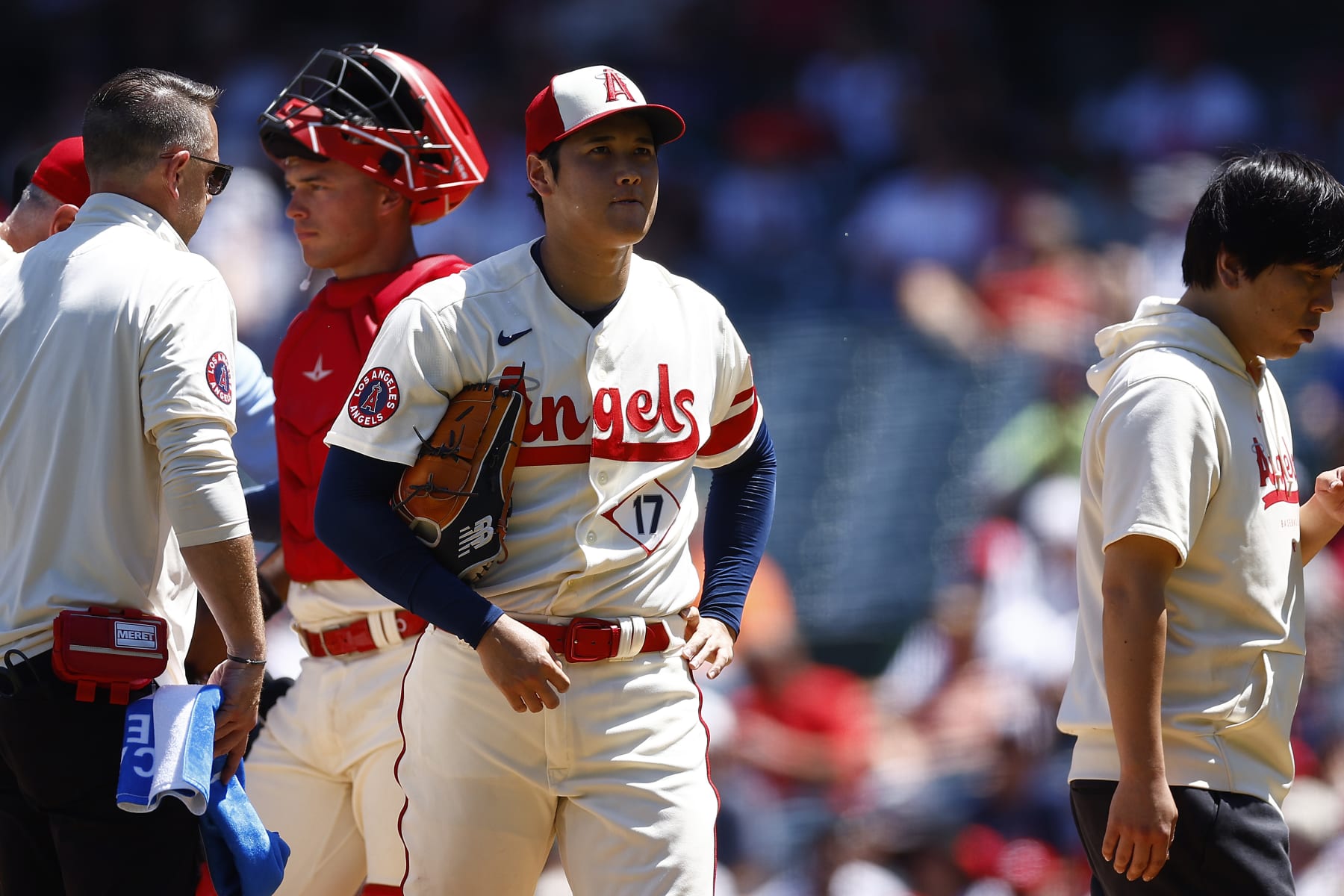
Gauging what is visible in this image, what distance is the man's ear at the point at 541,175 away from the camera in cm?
321

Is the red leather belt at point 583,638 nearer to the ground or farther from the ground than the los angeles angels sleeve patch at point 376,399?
→ nearer to the ground

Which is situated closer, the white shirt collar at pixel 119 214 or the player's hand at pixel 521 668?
the player's hand at pixel 521 668

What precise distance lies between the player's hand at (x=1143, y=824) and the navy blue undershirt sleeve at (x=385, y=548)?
118 cm

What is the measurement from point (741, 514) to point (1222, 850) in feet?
4.04

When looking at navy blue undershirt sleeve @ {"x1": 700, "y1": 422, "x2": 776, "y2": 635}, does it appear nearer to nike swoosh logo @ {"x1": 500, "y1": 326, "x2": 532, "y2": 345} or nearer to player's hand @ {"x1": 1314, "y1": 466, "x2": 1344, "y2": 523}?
nike swoosh logo @ {"x1": 500, "y1": 326, "x2": 532, "y2": 345}

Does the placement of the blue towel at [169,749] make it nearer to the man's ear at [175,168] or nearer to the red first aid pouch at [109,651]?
the red first aid pouch at [109,651]

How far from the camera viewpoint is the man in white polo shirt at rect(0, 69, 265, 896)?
292cm

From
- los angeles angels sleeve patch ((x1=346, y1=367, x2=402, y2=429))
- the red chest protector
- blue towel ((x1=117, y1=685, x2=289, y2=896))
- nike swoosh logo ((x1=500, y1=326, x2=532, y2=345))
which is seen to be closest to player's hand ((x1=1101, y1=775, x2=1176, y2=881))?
nike swoosh logo ((x1=500, y1=326, x2=532, y2=345))

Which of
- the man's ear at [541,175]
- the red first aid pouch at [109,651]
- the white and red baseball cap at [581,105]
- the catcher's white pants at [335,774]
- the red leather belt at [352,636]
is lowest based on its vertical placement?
the catcher's white pants at [335,774]

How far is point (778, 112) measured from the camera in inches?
396

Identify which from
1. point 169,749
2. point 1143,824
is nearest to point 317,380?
point 169,749

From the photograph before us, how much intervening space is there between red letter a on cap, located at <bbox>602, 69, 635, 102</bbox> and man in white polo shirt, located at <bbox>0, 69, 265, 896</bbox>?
0.89 meters

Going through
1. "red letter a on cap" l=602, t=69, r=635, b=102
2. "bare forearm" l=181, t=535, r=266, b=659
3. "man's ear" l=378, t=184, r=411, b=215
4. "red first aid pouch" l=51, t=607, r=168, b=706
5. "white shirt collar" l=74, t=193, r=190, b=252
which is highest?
"red letter a on cap" l=602, t=69, r=635, b=102

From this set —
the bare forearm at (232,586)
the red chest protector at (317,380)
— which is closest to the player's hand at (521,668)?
the bare forearm at (232,586)
